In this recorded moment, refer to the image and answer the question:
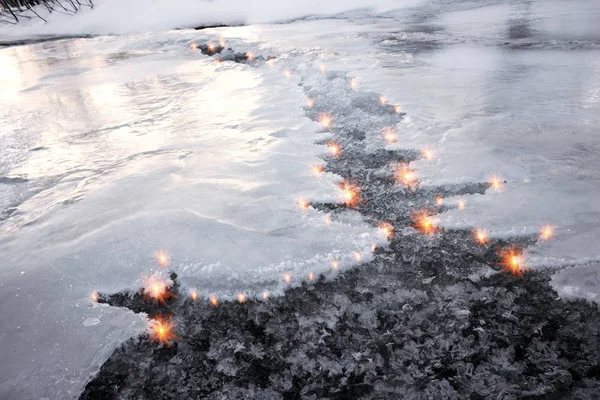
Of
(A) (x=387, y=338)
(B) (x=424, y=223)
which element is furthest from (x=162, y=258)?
(B) (x=424, y=223)

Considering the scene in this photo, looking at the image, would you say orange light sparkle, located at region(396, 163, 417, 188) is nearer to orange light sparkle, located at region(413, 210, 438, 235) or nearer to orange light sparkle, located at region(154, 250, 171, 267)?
orange light sparkle, located at region(413, 210, 438, 235)

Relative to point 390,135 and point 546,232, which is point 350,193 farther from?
point 546,232

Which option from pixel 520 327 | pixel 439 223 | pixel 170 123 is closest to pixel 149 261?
pixel 439 223

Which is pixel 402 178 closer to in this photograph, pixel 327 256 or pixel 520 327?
pixel 327 256

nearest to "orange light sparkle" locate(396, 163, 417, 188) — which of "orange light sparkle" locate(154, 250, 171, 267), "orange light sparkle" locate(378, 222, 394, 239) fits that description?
"orange light sparkle" locate(378, 222, 394, 239)

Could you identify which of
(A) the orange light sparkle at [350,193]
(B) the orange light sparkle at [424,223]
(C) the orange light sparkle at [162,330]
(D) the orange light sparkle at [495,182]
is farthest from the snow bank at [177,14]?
(C) the orange light sparkle at [162,330]
